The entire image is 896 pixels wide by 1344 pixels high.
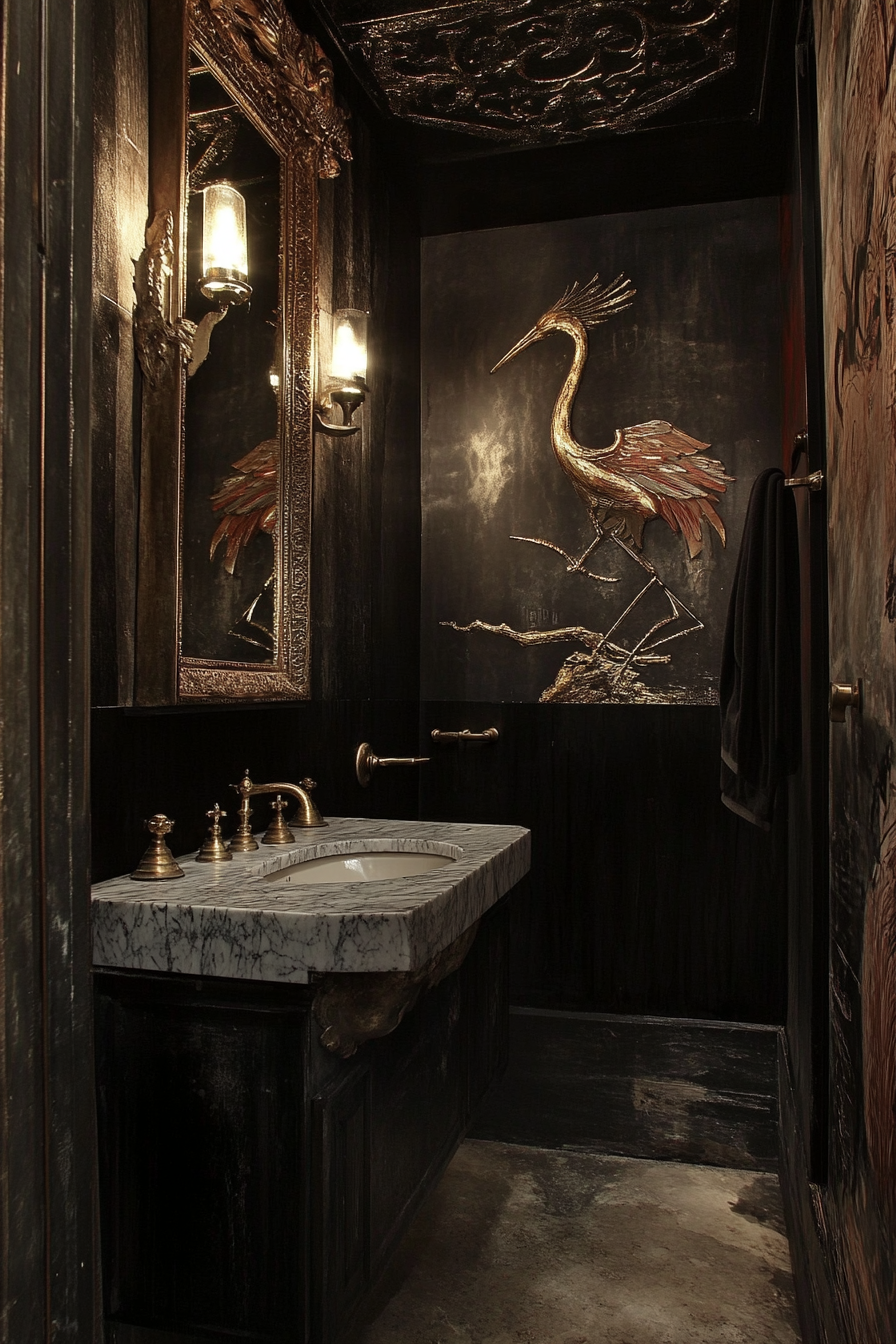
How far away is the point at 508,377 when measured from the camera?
10.3 ft

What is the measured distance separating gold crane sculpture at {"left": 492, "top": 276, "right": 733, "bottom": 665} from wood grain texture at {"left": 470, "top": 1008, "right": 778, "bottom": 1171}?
46.0 inches

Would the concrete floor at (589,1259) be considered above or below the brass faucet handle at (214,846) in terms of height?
below

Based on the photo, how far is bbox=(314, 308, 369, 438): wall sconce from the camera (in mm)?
2260

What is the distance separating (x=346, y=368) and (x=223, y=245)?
61 centimetres

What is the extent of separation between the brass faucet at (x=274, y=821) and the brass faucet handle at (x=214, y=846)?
83 millimetres

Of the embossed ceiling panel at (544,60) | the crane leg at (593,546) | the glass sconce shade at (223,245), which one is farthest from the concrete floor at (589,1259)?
the embossed ceiling panel at (544,60)

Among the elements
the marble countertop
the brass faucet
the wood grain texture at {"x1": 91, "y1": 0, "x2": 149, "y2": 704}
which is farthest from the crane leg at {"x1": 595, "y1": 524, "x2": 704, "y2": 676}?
the wood grain texture at {"x1": 91, "y1": 0, "x2": 149, "y2": 704}

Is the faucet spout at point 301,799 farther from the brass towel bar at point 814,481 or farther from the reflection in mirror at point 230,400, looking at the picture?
the brass towel bar at point 814,481

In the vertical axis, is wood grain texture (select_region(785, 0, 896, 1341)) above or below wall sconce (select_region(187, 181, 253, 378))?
below

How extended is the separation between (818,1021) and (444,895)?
31.0 inches

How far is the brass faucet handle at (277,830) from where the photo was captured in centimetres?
185

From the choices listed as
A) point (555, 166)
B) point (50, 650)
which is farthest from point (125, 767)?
point (555, 166)

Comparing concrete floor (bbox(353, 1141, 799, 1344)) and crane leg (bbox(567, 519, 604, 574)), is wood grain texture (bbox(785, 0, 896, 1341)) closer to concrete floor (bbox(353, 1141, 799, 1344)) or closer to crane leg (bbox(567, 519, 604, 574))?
concrete floor (bbox(353, 1141, 799, 1344))

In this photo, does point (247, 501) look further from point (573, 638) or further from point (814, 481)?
point (573, 638)
